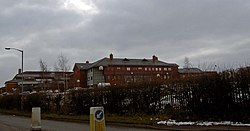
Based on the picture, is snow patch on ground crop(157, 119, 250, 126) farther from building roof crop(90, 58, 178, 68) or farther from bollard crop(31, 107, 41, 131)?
building roof crop(90, 58, 178, 68)

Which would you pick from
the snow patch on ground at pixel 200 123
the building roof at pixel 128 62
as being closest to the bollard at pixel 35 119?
the snow patch on ground at pixel 200 123

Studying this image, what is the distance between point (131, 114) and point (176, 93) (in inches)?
165

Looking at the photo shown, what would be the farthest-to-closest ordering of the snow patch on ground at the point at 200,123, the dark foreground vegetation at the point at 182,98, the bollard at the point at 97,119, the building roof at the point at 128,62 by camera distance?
the building roof at the point at 128,62, the dark foreground vegetation at the point at 182,98, the snow patch on ground at the point at 200,123, the bollard at the point at 97,119

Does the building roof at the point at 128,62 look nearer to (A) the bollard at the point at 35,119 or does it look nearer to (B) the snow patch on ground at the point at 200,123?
(B) the snow patch on ground at the point at 200,123

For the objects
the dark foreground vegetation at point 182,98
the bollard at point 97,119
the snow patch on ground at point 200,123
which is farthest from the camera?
the dark foreground vegetation at point 182,98

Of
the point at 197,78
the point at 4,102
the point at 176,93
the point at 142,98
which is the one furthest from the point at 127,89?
the point at 4,102

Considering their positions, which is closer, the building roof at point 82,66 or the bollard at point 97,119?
the bollard at point 97,119

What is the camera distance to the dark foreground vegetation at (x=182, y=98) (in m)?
16.5

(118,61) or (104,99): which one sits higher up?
(118,61)

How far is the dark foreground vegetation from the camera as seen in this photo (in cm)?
1653

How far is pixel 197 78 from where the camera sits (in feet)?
60.4

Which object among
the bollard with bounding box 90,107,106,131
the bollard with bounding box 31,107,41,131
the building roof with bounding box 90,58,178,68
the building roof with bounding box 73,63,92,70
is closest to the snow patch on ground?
the bollard with bounding box 31,107,41,131

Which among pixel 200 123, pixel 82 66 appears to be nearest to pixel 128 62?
pixel 82 66

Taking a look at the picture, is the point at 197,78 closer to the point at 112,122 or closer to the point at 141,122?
the point at 141,122
